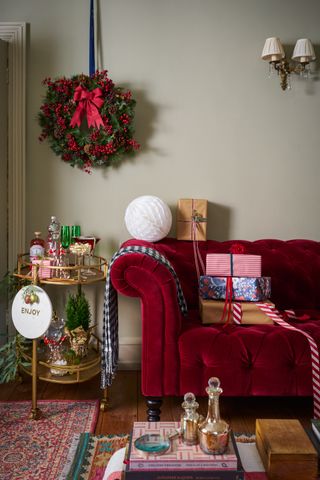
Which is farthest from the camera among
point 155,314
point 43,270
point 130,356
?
point 130,356

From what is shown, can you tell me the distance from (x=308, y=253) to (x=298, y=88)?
3.42ft

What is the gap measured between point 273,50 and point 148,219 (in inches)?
48.8

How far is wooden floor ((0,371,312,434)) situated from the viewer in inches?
93.8

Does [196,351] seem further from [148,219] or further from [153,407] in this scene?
[148,219]

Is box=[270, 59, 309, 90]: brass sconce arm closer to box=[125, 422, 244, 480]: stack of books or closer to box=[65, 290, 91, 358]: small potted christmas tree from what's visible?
box=[65, 290, 91, 358]: small potted christmas tree

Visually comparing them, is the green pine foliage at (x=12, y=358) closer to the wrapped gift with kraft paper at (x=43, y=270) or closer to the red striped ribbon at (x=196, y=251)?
the wrapped gift with kraft paper at (x=43, y=270)

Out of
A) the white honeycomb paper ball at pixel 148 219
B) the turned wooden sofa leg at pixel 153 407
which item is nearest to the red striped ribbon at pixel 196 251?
the white honeycomb paper ball at pixel 148 219

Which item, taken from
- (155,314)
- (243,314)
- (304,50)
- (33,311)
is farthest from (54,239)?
(304,50)

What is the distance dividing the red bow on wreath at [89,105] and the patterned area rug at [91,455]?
1.71m

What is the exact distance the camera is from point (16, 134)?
118 inches

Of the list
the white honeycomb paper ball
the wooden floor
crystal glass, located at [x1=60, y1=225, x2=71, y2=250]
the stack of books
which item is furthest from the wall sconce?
the stack of books

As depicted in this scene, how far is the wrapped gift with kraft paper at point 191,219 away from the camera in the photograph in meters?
2.96

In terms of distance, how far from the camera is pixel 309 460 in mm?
1247

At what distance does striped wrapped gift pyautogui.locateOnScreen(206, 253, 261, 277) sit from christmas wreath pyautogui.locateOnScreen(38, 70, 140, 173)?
3.09ft
